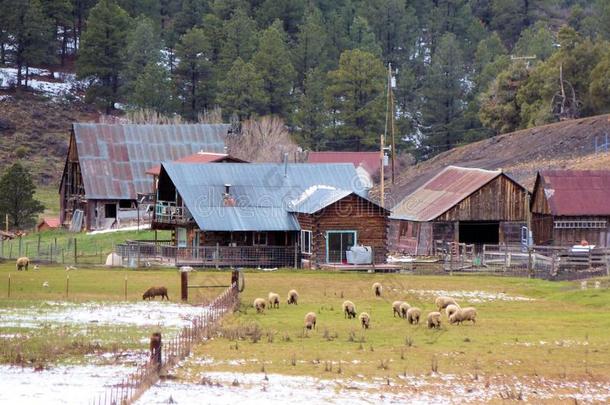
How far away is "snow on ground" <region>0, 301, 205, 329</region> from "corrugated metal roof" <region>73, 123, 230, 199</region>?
139 feet

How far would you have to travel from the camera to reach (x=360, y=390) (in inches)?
1108

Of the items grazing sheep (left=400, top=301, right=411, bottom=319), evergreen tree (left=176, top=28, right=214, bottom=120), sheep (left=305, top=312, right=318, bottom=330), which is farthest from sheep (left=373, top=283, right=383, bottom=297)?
evergreen tree (left=176, top=28, right=214, bottom=120)

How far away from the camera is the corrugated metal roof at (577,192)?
66188 millimetres

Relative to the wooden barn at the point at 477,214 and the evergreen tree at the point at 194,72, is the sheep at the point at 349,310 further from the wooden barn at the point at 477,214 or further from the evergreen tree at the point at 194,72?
the evergreen tree at the point at 194,72

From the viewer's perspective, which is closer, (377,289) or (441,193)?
(377,289)

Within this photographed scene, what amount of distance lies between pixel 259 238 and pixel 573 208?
15398mm

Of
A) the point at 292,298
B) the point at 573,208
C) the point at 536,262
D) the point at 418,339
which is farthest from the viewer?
the point at 573,208

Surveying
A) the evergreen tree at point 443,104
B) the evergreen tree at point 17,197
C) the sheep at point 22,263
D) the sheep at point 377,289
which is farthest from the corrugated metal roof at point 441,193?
the evergreen tree at point 443,104

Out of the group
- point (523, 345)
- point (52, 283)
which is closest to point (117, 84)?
point (52, 283)

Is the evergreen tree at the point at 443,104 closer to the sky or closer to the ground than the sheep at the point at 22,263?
closer to the sky

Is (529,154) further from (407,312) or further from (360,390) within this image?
(360,390)

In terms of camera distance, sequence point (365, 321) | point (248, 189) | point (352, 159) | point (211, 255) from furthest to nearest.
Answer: point (352, 159) < point (248, 189) < point (211, 255) < point (365, 321)

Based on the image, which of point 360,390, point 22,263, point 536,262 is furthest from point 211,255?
point 360,390

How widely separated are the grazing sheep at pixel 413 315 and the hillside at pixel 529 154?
41112mm
